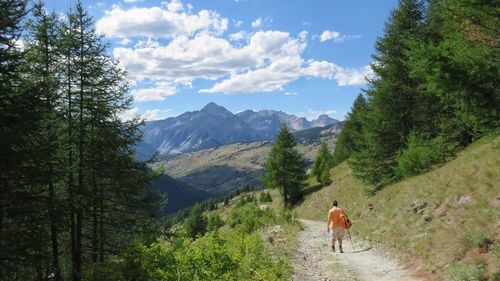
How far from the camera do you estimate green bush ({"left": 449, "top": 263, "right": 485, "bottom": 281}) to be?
9.24 m

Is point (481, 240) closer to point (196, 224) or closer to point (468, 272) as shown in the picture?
point (468, 272)

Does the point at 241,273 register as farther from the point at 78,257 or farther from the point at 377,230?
the point at 377,230

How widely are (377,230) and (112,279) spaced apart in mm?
12478

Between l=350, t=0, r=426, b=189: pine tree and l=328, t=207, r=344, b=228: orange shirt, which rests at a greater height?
l=350, t=0, r=426, b=189: pine tree

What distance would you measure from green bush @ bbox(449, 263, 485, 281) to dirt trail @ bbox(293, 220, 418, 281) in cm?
152

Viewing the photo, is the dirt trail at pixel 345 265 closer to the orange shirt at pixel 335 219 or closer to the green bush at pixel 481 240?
the orange shirt at pixel 335 219

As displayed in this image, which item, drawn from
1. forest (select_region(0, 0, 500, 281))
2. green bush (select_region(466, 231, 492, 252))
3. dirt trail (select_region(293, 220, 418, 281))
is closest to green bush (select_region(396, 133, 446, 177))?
forest (select_region(0, 0, 500, 281))

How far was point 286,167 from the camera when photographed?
51.2m

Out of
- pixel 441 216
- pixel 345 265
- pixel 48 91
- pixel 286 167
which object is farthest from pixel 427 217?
pixel 286 167

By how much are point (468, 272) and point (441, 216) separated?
19.4 feet

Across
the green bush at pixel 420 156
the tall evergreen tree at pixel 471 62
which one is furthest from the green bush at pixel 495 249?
the green bush at pixel 420 156

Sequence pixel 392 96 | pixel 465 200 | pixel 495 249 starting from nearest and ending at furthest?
pixel 495 249 < pixel 465 200 < pixel 392 96

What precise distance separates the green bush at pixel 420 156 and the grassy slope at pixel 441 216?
149 centimetres

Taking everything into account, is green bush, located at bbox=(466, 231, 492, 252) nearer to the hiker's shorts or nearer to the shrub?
the hiker's shorts
